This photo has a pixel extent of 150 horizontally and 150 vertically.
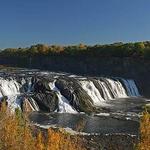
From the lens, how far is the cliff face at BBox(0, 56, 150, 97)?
82981 millimetres

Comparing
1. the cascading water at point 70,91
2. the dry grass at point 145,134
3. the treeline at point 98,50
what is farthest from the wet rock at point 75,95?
the treeline at point 98,50

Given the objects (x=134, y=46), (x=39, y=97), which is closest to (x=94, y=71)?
(x=134, y=46)

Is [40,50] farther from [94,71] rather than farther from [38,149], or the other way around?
[38,149]

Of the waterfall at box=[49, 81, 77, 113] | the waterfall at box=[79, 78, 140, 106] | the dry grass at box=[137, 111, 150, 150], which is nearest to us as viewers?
the dry grass at box=[137, 111, 150, 150]

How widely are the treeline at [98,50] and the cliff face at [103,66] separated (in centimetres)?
176

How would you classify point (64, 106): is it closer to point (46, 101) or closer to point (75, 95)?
point (46, 101)

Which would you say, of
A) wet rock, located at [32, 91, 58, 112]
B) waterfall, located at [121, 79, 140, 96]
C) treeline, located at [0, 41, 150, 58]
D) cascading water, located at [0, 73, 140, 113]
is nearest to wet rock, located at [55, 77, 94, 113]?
cascading water, located at [0, 73, 140, 113]

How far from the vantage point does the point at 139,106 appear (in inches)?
2162

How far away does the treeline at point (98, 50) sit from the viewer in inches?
3765

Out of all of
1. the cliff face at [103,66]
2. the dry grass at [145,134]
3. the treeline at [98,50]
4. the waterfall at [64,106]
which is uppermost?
the treeline at [98,50]

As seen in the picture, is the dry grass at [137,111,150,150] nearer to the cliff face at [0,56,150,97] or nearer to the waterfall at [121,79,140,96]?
the waterfall at [121,79,140,96]

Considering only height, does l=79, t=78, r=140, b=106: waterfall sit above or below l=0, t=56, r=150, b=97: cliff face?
below

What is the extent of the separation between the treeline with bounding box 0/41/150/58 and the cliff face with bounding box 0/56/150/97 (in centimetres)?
176

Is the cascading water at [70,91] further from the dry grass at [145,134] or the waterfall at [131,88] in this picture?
the dry grass at [145,134]
